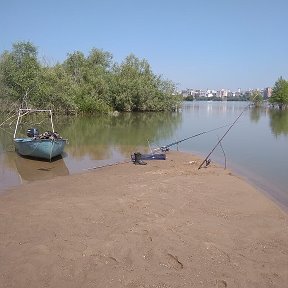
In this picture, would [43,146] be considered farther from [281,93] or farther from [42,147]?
[281,93]

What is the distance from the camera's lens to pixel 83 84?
55031 mm

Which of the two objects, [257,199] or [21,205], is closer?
[21,205]

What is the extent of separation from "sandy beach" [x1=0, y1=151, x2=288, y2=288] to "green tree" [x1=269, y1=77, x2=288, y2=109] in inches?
3416

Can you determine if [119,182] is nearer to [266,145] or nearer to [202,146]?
[202,146]

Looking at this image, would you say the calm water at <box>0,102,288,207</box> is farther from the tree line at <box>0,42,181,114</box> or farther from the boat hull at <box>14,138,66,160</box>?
the tree line at <box>0,42,181,114</box>

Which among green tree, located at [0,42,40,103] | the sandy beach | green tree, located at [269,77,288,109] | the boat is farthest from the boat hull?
green tree, located at [269,77,288,109]

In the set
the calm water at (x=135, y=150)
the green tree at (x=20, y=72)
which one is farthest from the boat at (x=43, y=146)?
Answer: the green tree at (x=20, y=72)

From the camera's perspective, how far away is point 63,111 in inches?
1892

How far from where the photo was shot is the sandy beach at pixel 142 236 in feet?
19.9

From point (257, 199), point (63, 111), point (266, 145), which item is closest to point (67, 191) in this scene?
point (257, 199)

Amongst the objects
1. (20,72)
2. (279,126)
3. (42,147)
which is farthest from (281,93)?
(42,147)

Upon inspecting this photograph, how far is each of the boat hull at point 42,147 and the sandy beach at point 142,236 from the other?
4686 millimetres

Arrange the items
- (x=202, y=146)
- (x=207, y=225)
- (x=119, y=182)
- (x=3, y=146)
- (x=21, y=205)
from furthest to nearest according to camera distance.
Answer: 1. (x=202, y=146)
2. (x=3, y=146)
3. (x=119, y=182)
4. (x=21, y=205)
5. (x=207, y=225)

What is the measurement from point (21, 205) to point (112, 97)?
1953 inches
